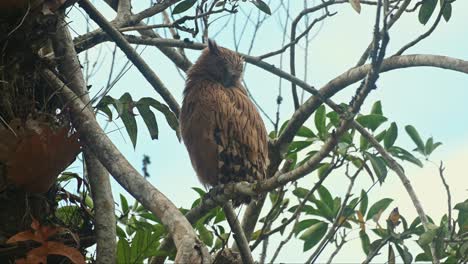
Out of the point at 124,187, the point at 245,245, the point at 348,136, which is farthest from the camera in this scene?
the point at 348,136

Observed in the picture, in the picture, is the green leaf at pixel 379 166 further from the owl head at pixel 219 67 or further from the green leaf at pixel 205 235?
the owl head at pixel 219 67

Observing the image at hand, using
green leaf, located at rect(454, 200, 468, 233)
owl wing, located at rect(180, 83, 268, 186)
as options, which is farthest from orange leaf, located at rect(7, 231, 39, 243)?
green leaf, located at rect(454, 200, 468, 233)

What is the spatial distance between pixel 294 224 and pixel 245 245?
119 cm

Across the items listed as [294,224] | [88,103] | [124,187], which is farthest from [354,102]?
[294,224]

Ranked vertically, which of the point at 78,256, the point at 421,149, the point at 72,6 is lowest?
the point at 78,256

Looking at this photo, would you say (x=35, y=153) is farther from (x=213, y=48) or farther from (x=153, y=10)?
(x=213, y=48)

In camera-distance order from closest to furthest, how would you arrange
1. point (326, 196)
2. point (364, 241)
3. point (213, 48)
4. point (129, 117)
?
point (129, 117)
point (326, 196)
point (364, 241)
point (213, 48)

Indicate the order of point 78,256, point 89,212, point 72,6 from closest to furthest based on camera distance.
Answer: point 78,256, point 89,212, point 72,6

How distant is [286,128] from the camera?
425 cm

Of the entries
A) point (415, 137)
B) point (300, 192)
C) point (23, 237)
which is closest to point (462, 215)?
point (415, 137)

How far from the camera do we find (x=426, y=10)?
4164 mm

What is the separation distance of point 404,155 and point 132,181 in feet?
7.51

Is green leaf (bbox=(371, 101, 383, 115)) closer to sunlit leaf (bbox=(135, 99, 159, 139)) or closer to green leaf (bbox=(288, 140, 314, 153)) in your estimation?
green leaf (bbox=(288, 140, 314, 153))

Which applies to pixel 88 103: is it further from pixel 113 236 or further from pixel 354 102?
pixel 354 102
